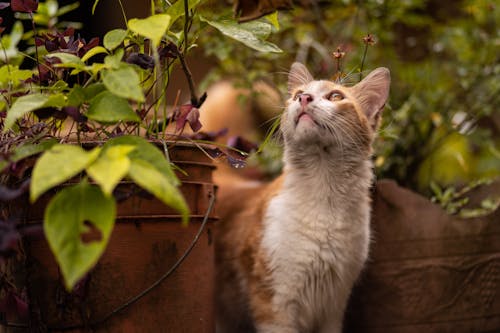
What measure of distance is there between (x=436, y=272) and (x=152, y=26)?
138 cm

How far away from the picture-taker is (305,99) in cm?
150

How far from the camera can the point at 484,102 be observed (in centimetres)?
231

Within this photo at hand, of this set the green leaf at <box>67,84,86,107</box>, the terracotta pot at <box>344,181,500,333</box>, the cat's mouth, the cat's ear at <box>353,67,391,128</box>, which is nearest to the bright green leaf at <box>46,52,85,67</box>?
the green leaf at <box>67,84,86,107</box>

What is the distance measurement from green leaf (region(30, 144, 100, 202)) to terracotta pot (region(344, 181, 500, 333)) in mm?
1323

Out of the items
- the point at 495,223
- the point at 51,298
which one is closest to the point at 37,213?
the point at 51,298

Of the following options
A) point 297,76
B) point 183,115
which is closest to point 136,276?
point 183,115

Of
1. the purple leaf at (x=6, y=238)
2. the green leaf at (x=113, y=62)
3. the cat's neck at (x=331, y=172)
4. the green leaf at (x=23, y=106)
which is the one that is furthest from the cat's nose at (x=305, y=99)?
the purple leaf at (x=6, y=238)

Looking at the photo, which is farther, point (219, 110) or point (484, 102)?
point (219, 110)

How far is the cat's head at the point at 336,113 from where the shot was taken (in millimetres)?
1486

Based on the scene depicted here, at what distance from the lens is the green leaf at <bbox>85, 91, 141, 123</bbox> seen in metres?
0.93

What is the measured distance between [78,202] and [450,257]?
1.45 m

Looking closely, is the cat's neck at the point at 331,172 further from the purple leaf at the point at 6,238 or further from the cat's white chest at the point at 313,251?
the purple leaf at the point at 6,238

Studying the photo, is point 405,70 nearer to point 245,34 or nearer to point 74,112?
point 245,34

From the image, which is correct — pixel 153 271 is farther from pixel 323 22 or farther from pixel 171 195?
pixel 323 22
